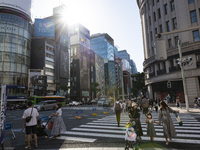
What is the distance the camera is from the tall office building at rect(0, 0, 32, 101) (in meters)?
51.0

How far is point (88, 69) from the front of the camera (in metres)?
101

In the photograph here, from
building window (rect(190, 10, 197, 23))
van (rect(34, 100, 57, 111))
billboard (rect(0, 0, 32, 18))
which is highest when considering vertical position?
billboard (rect(0, 0, 32, 18))

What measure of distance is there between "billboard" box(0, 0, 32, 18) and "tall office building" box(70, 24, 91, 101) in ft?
132

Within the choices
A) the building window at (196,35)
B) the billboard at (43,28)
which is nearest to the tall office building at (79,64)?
the billboard at (43,28)

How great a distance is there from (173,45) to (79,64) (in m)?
69.3

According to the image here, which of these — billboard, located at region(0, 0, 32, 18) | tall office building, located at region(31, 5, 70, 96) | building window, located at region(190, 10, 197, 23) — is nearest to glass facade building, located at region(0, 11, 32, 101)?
billboard, located at region(0, 0, 32, 18)

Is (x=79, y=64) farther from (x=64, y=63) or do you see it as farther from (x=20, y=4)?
(x=20, y=4)

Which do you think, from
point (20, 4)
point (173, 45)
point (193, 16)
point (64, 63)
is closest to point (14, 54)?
point (20, 4)

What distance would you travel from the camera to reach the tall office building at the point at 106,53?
134 meters

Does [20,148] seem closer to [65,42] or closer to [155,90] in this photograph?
[155,90]

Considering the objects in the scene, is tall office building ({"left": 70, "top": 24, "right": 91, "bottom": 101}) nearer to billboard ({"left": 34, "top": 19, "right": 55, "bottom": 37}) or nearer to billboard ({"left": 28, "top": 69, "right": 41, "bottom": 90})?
billboard ({"left": 34, "top": 19, "right": 55, "bottom": 37})

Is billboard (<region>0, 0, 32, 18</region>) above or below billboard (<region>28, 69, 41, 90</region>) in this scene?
above

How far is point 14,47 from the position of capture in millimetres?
53719

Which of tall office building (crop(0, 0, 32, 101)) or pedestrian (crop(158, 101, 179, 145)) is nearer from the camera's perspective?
pedestrian (crop(158, 101, 179, 145))
